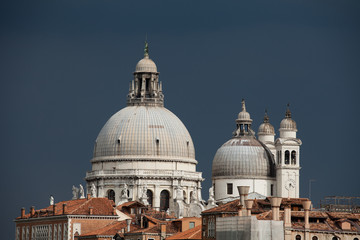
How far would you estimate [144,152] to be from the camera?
154 metres

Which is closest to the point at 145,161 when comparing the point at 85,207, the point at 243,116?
the point at 243,116

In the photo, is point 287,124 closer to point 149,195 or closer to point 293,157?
point 293,157

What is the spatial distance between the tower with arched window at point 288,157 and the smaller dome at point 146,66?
14.8 metres

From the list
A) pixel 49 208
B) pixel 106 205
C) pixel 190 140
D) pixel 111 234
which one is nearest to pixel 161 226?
pixel 111 234

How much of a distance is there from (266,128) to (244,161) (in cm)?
759

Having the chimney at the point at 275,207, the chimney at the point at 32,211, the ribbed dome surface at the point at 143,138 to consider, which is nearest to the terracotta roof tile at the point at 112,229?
the chimney at the point at 32,211

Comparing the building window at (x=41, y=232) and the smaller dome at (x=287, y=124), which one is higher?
the smaller dome at (x=287, y=124)

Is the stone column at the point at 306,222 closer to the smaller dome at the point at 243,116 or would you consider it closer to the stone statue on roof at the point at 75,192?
the stone statue on roof at the point at 75,192

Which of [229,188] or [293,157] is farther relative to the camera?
[229,188]

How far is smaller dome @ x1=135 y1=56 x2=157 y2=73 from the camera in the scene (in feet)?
521

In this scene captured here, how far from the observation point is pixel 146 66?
522 feet

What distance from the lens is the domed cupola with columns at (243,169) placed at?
511 ft

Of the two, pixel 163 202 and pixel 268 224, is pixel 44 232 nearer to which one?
pixel 163 202

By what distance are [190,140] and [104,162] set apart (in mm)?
8961
